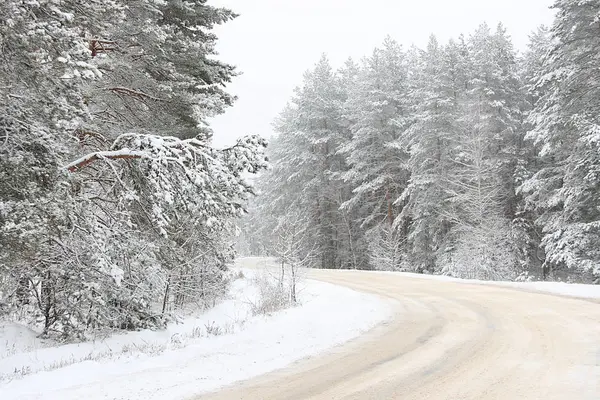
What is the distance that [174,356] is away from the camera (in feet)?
23.0

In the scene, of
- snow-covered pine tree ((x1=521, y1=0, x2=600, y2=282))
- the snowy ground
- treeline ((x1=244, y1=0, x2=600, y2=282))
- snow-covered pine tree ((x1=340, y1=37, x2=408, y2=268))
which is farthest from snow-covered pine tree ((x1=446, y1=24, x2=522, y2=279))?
the snowy ground

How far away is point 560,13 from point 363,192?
16.3 m

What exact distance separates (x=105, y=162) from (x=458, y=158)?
76.9ft

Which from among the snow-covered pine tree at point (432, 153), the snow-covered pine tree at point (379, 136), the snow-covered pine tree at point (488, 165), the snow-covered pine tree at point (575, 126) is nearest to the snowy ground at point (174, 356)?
the snow-covered pine tree at point (575, 126)

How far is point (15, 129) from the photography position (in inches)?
266

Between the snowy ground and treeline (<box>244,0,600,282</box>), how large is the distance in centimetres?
1280

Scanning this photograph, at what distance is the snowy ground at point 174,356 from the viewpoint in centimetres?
561

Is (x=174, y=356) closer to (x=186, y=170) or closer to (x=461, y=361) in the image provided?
(x=186, y=170)

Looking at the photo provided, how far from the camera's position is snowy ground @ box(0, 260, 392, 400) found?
5.61 m

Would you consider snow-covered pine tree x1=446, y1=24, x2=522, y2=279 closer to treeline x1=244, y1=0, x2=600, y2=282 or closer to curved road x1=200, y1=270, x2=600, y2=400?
treeline x1=244, y1=0, x2=600, y2=282

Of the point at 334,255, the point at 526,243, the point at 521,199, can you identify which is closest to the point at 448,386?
the point at 526,243

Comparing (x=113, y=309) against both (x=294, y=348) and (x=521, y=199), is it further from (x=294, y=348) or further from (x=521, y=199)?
(x=521, y=199)

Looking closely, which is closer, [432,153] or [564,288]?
[564,288]

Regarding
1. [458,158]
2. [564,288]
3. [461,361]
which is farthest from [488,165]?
[461,361]
